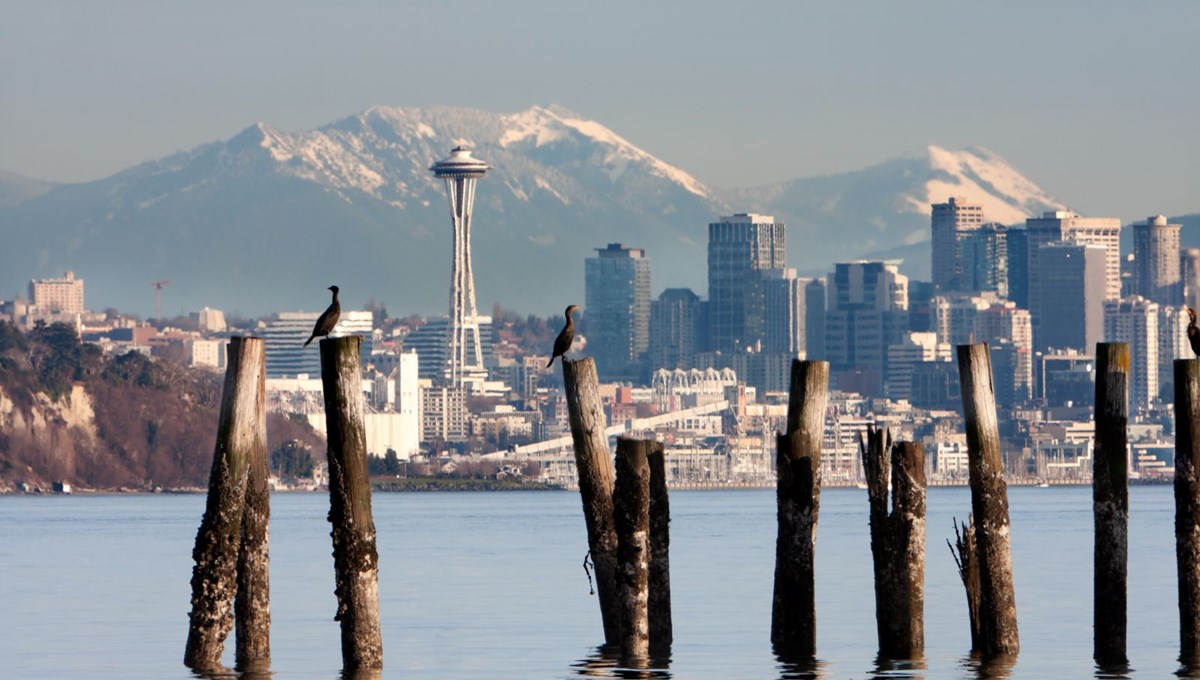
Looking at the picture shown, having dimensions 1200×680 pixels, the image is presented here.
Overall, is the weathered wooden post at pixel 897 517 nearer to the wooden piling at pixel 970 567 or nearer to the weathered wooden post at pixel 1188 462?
the wooden piling at pixel 970 567

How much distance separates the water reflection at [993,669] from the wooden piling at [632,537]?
4.43 metres

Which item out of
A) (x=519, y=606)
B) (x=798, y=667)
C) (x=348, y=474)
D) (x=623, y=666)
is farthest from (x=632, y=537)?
(x=519, y=606)

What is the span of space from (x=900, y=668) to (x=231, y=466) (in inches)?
374

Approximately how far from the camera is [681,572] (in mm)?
68125

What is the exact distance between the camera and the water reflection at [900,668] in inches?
1364

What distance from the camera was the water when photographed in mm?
38531

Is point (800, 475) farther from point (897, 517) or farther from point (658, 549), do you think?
point (658, 549)

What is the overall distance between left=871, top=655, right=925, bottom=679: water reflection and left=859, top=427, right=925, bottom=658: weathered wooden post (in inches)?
53.7

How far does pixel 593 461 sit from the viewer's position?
108 ft

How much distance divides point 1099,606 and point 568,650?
10.1 meters

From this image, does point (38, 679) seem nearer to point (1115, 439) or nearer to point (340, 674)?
point (340, 674)

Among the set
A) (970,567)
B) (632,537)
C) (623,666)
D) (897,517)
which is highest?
(897,517)

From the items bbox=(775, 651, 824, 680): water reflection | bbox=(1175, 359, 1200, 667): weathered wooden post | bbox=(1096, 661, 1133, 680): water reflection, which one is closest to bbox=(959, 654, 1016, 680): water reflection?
bbox=(1096, 661, 1133, 680): water reflection

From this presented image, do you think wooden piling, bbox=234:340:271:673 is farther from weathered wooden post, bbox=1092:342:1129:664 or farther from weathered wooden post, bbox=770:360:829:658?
weathered wooden post, bbox=1092:342:1129:664
